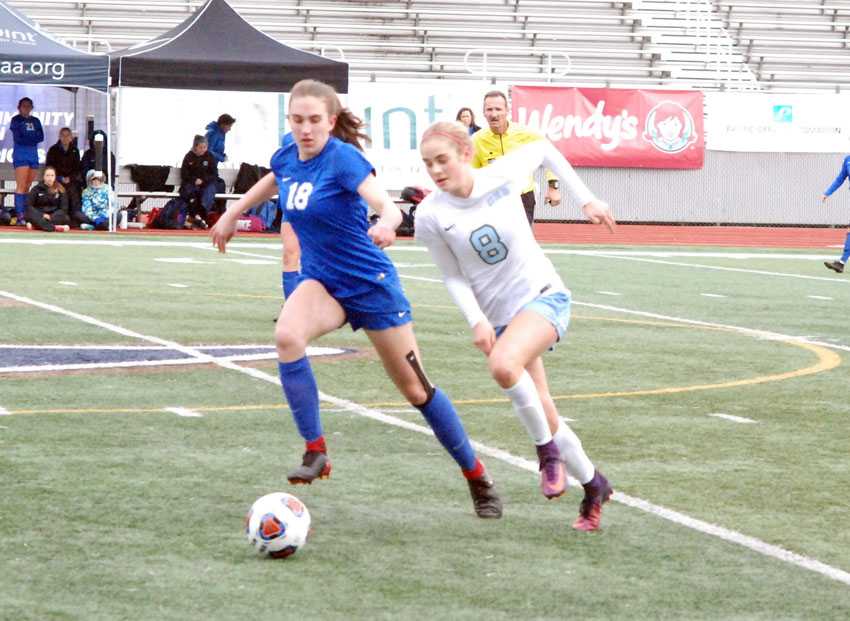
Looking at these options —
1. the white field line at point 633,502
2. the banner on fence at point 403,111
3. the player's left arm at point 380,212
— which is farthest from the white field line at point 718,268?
the player's left arm at point 380,212

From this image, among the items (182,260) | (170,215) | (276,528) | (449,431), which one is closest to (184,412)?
(449,431)

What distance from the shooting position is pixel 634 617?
5.43 metres

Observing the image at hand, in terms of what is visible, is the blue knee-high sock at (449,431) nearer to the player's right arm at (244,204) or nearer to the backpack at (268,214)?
the player's right arm at (244,204)

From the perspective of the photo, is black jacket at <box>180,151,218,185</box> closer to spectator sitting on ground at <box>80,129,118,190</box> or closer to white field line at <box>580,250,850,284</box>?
spectator sitting on ground at <box>80,129,118,190</box>

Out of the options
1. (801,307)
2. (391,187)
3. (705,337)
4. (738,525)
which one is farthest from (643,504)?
(391,187)

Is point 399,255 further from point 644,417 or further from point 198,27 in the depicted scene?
point 644,417

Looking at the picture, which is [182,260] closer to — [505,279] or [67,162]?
[67,162]

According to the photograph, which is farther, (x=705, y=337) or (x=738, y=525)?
(x=705, y=337)

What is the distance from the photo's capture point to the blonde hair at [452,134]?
689 cm

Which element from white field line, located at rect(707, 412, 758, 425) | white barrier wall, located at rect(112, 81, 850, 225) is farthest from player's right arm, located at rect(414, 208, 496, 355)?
white barrier wall, located at rect(112, 81, 850, 225)

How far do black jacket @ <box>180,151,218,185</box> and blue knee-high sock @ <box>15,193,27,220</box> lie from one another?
8.35 ft

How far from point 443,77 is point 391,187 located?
14.0 ft

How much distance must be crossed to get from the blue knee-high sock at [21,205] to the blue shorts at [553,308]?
22412 mm

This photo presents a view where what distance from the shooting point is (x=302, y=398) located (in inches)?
283
